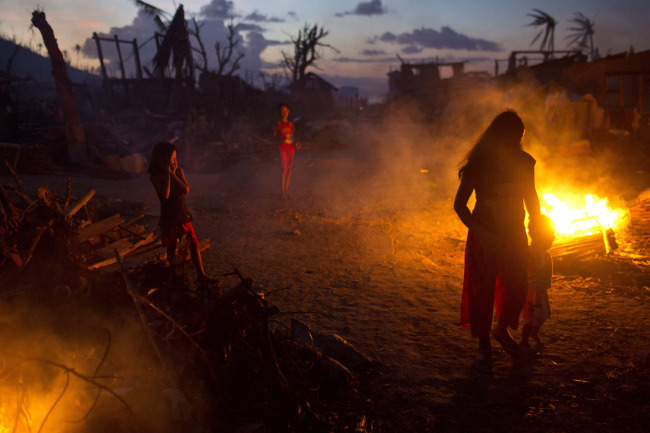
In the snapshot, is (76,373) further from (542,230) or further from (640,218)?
(640,218)

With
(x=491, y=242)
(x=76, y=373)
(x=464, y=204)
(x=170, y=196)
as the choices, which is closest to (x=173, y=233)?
(x=170, y=196)

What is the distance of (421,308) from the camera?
4.36 m

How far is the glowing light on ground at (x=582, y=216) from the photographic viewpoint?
5.93 metres

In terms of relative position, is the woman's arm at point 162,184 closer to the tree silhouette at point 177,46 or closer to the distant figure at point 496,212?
the distant figure at point 496,212

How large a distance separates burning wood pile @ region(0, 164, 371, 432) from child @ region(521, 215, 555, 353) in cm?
154

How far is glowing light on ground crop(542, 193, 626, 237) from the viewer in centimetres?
593

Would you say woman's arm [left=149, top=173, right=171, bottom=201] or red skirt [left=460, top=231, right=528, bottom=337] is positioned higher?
woman's arm [left=149, top=173, right=171, bottom=201]

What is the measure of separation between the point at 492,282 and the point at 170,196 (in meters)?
3.34

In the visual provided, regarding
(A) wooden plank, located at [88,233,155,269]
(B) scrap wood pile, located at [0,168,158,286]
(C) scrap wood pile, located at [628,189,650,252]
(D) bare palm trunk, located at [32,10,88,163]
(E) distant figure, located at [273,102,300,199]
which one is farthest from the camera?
(D) bare palm trunk, located at [32,10,88,163]

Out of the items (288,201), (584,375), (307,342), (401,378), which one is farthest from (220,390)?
(288,201)

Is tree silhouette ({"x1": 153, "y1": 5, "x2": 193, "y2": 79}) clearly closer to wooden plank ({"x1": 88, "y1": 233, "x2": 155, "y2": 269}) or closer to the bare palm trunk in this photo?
the bare palm trunk

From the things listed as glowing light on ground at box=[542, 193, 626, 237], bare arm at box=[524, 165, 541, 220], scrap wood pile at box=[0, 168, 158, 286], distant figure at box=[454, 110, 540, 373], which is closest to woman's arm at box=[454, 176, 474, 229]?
distant figure at box=[454, 110, 540, 373]

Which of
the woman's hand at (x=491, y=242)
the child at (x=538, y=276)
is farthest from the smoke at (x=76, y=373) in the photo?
the child at (x=538, y=276)

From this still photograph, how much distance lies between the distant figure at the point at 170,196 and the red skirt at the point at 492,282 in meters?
2.75
